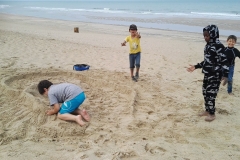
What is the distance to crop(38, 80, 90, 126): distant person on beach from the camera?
3929mm

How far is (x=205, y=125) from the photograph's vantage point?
4.06m

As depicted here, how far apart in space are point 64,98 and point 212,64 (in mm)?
2711

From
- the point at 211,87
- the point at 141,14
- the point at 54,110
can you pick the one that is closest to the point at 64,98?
the point at 54,110

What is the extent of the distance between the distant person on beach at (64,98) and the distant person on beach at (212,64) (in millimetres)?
2279

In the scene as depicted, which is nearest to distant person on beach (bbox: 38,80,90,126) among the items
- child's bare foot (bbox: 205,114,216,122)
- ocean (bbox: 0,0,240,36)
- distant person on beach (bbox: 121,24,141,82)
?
child's bare foot (bbox: 205,114,216,122)

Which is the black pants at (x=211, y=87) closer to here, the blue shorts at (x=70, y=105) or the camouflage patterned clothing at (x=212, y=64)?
the camouflage patterned clothing at (x=212, y=64)

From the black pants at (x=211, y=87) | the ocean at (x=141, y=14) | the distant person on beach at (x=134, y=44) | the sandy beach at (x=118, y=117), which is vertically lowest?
the sandy beach at (x=118, y=117)

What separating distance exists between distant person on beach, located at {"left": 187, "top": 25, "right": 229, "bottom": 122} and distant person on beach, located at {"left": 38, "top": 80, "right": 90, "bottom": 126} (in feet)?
7.48

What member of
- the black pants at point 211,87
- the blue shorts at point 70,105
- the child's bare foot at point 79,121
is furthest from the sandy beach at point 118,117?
the black pants at point 211,87

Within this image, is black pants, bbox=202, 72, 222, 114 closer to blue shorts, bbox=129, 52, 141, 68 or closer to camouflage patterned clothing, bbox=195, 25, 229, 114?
camouflage patterned clothing, bbox=195, 25, 229, 114

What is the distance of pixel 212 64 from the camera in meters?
3.92

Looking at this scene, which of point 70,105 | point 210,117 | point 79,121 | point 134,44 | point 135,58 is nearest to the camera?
point 79,121

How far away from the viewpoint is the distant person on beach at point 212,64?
3750 millimetres

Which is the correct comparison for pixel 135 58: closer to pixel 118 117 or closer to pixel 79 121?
pixel 118 117
